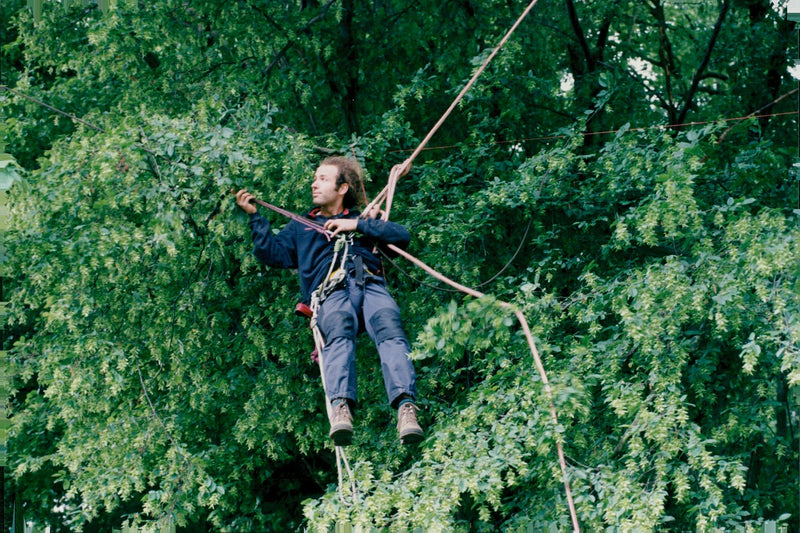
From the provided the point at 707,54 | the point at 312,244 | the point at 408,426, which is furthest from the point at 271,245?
the point at 707,54

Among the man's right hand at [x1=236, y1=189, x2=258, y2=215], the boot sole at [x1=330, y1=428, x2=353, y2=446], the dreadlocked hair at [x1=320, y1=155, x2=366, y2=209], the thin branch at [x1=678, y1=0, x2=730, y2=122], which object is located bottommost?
the boot sole at [x1=330, y1=428, x2=353, y2=446]

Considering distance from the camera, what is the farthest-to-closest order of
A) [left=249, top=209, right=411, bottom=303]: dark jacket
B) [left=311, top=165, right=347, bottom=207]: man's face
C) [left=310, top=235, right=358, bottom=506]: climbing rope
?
[left=311, top=165, right=347, bottom=207]: man's face < [left=249, top=209, right=411, bottom=303]: dark jacket < [left=310, top=235, right=358, bottom=506]: climbing rope

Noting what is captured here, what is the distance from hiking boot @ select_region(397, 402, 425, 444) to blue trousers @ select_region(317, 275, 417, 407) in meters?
0.08

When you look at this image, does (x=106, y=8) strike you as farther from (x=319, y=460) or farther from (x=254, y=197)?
(x=319, y=460)

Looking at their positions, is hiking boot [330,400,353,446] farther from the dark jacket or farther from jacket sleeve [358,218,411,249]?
jacket sleeve [358,218,411,249]

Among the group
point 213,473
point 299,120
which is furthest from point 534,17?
point 213,473

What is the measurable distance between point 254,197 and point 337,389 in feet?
4.36

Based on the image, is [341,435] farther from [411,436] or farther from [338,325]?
[338,325]

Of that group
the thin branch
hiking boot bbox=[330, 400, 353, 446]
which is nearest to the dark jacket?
hiking boot bbox=[330, 400, 353, 446]

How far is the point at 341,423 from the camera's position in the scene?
4418mm

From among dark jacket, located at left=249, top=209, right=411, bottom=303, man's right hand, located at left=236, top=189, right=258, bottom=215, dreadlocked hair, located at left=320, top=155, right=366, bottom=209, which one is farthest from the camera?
dreadlocked hair, located at left=320, top=155, right=366, bottom=209

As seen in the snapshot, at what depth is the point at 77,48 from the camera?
28.8 feet

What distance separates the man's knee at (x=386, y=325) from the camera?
476 centimetres

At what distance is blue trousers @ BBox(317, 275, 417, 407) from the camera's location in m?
4.59
